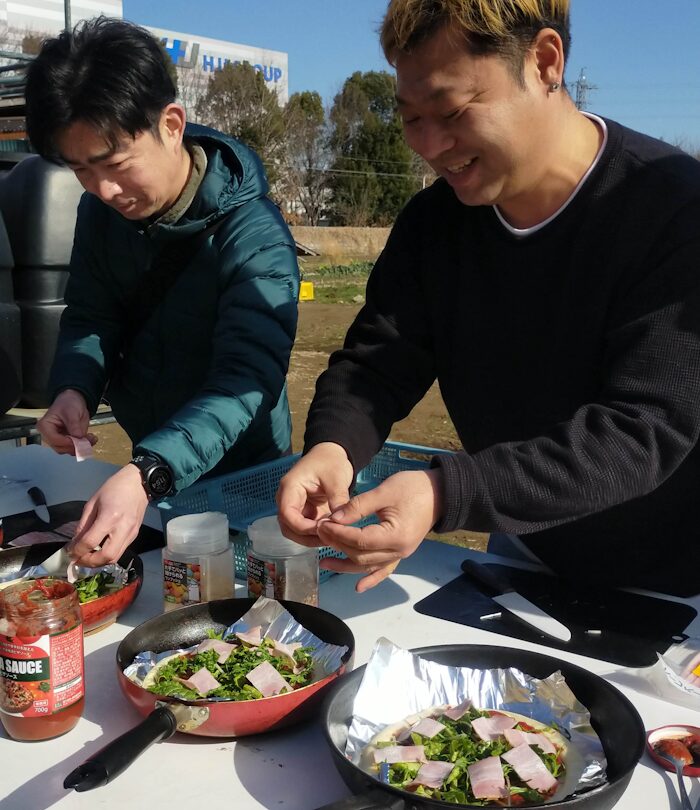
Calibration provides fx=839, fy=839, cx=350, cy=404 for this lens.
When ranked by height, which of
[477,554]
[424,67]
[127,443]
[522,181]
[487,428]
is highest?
[424,67]

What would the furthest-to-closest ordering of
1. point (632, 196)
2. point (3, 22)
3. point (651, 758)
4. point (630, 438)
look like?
point (3, 22)
point (632, 196)
point (630, 438)
point (651, 758)

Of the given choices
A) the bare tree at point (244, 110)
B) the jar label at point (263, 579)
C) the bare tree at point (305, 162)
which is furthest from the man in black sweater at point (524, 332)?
the bare tree at point (305, 162)

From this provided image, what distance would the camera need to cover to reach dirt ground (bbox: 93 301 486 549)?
19.3ft

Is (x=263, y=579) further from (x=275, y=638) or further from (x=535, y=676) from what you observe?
(x=535, y=676)

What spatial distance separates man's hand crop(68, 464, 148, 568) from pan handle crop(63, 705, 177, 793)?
420 millimetres

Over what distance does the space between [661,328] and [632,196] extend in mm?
277

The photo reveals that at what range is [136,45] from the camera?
1.81 metres

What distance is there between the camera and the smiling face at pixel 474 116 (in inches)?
50.7

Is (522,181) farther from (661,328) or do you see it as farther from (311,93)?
(311,93)

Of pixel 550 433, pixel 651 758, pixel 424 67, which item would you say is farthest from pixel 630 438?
pixel 424 67

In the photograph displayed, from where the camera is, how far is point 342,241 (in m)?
25.3

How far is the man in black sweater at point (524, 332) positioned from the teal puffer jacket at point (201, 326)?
221 mm

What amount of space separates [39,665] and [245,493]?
88 centimetres

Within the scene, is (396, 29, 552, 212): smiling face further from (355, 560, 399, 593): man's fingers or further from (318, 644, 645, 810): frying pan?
(318, 644, 645, 810): frying pan
